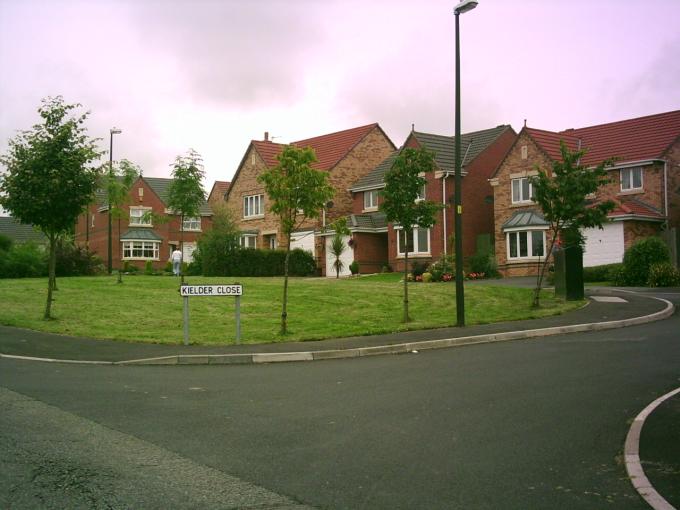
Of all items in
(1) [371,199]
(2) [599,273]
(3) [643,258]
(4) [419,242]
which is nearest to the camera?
(3) [643,258]

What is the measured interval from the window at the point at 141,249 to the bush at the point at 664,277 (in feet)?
163

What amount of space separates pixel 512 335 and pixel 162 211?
5693 centimetres

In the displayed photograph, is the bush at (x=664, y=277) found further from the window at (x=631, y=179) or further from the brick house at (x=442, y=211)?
the brick house at (x=442, y=211)

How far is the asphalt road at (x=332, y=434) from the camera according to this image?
5.41 meters

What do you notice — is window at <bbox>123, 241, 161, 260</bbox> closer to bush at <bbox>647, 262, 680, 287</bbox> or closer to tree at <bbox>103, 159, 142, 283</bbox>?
tree at <bbox>103, 159, 142, 283</bbox>

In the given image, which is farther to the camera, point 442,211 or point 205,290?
point 442,211

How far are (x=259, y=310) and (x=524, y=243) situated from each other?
21.8 m

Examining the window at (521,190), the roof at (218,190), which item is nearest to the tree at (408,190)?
the window at (521,190)

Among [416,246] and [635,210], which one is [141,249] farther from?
[635,210]

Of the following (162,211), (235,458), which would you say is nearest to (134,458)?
(235,458)

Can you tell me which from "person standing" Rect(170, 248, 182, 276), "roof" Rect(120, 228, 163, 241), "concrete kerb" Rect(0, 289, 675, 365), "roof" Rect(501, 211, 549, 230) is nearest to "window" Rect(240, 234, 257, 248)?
"person standing" Rect(170, 248, 182, 276)

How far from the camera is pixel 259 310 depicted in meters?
21.9

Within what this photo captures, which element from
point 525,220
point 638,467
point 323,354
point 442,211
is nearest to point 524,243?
point 525,220

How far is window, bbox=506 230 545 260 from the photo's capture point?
38.7 metres
